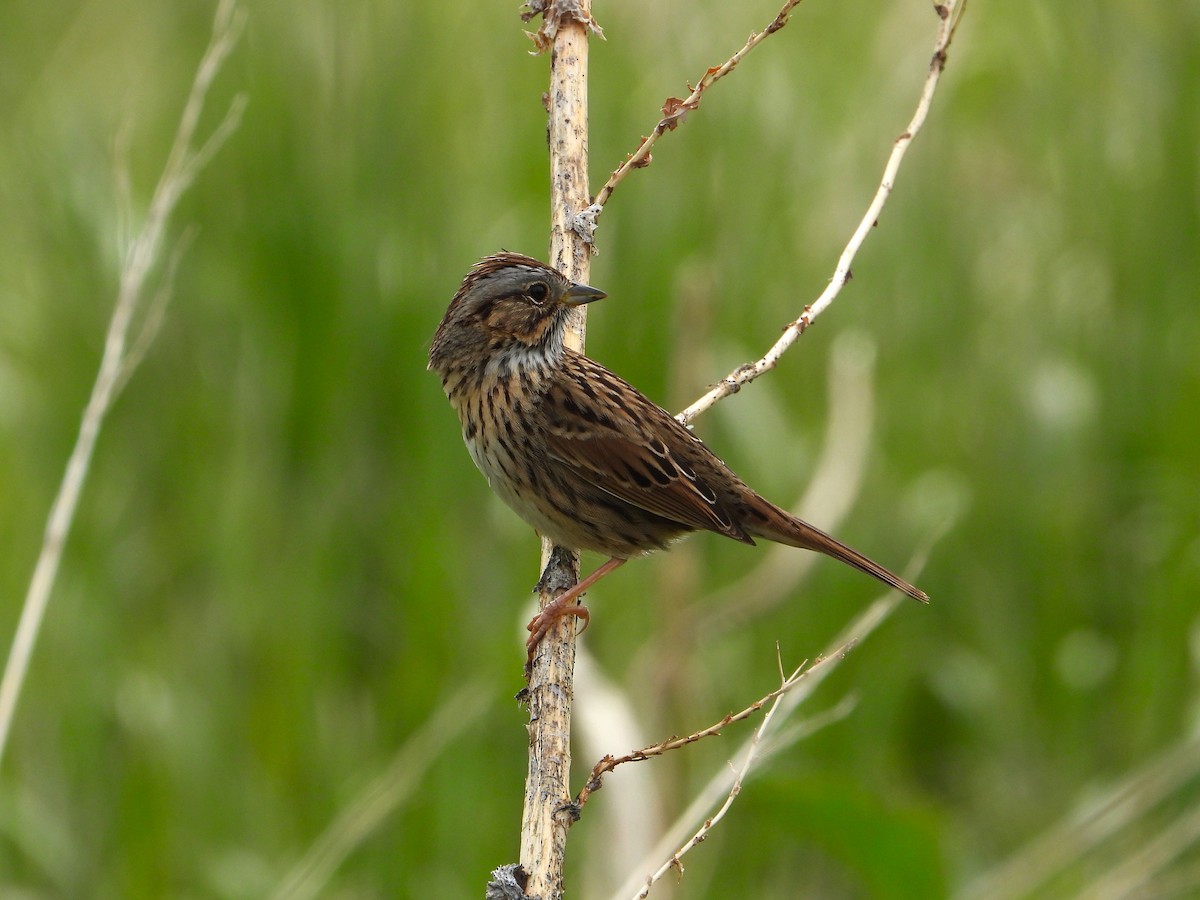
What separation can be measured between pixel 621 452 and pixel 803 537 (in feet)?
1.67

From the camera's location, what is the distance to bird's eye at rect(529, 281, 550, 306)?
365cm

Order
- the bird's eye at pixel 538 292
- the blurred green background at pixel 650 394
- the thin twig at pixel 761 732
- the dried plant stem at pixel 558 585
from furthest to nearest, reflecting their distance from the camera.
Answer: the blurred green background at pixel 650 394 < the bird's eye at pixel 538 292 < the dried plant stem at pixel 558 585 < the thin twig at pixel 761 732

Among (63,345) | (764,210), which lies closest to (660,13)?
(764,210)

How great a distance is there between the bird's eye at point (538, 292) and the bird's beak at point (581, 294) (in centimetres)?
14

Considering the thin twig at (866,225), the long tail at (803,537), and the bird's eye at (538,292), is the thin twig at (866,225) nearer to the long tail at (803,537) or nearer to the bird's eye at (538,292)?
the bird's eye at (538,292)

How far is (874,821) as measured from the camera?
3676 mm

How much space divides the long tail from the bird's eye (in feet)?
2.52

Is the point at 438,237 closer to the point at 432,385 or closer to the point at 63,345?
the point at 432,385

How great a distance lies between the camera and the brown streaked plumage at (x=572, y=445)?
3791 mm

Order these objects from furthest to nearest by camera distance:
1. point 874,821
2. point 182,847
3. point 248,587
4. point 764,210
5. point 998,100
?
1. point 998,100
2. point 764,210
3. point 248,587
4. point 182,847
5. point 874,821

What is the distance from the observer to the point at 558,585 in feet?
11.6

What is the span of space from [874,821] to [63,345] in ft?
9.35

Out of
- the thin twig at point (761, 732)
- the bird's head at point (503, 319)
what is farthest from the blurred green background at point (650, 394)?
the thin twig at point (761, 732)

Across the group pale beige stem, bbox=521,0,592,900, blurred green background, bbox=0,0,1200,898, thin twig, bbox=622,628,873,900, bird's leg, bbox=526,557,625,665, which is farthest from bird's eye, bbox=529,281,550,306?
thin twig, bbox=622,628,873,900
